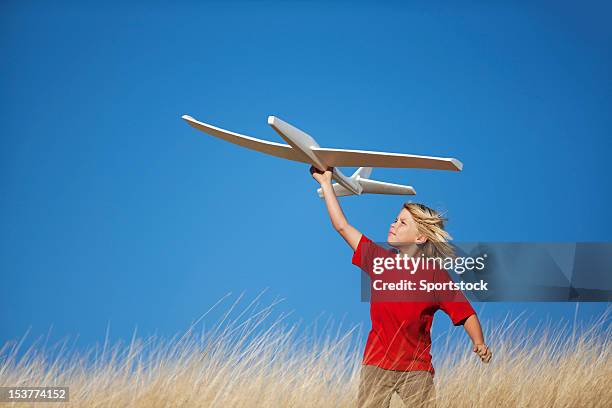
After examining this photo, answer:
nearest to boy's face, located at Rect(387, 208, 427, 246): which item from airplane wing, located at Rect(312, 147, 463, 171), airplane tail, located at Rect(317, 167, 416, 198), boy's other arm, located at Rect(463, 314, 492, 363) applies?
airplane wing, located at Rect(312, 147, 463, 171)

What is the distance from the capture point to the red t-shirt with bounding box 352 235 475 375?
375 cm

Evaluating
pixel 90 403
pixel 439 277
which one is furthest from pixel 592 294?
pixel 90 403

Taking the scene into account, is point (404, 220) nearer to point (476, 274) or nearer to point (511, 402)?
point (476, 274)

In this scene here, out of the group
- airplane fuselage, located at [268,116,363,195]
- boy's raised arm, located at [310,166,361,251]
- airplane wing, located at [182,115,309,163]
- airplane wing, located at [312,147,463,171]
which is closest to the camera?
boy's raised arm, located at [310,166,361,251]

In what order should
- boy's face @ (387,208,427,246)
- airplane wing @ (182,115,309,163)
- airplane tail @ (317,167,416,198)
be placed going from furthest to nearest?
airplane tail @ (317,167,416,198) → airplane wing @ (182,115,309,163) → boy's face @ (387,208,427,246)

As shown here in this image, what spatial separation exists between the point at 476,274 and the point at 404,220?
0.85 metres

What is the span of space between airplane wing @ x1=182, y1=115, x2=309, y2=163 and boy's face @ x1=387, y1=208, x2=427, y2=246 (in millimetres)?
1030

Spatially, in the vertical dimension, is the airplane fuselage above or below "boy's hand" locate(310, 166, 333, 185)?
above

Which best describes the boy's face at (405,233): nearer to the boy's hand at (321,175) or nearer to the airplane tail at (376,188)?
the boy's hand at (321,175)

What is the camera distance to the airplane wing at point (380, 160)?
4.27 metres

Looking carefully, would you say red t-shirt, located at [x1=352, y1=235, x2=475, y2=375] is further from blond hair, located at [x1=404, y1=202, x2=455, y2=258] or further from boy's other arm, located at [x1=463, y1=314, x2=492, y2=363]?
blond hair, located at [x1=404, y1=202, x2=455, y2=258]

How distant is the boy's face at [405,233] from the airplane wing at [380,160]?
390 mm

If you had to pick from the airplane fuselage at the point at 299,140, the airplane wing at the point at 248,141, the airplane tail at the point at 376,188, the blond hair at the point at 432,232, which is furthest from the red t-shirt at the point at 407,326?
the airplane tail at the point at 376,188

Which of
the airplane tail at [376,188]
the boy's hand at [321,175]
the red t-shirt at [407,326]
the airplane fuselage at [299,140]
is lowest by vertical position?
the red t-shirt at [407,326]
